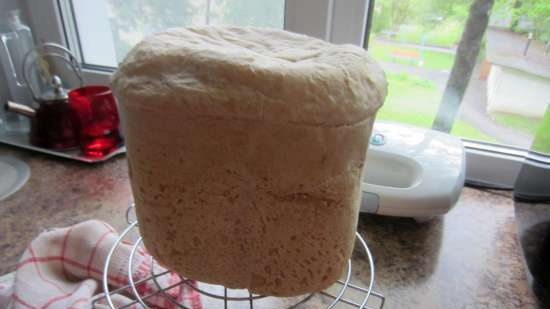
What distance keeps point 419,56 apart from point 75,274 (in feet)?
2.60

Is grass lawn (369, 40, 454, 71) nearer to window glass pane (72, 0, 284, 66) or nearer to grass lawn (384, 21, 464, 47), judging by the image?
grass lawn (384, 21, 464, 47)

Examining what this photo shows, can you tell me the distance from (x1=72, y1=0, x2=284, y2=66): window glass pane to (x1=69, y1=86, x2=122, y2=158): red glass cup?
0.22 metres

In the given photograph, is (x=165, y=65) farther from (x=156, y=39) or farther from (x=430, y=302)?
(x=430, y=302)

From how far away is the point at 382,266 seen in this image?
64cm

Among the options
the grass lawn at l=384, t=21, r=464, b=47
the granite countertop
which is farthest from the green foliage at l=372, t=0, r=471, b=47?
A: the granite countertop

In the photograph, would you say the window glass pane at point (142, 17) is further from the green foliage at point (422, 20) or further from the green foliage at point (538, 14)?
the green foliage at point (538, 14)

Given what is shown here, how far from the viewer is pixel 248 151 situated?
1.23 feet

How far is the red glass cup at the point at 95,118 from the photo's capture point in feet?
2.96

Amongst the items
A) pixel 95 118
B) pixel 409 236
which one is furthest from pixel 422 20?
pixel 95 118

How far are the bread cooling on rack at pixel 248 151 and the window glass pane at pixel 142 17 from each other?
46cm

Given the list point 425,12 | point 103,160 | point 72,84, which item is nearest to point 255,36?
point 425,12

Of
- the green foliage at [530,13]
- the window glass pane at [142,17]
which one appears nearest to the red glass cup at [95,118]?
the window glass pane at [142,17]

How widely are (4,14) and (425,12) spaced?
1058 mm

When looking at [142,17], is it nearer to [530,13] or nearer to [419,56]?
[419,56]
